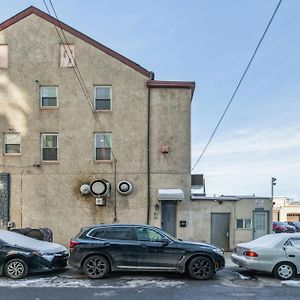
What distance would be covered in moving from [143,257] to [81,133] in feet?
30.9

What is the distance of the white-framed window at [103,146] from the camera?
19.2 metres

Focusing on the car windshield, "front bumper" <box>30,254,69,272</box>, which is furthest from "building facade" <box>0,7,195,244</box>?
"front bumper" <box>30,254,69,272</box>

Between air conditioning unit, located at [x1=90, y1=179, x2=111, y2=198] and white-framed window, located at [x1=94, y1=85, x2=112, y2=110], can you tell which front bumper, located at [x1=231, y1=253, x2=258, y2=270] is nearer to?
air conditioning unit, located at [x1=90, y1=179, x2=111, y2=198]

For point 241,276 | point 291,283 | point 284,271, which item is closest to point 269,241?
point 284,271

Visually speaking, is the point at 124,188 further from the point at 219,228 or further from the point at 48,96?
the point at 48,96

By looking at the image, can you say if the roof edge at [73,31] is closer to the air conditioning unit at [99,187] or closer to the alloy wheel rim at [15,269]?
the air conditioning unit at [99,187]

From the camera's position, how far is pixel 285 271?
11.2 m

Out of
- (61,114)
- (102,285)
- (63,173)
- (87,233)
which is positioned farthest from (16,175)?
(102,285)

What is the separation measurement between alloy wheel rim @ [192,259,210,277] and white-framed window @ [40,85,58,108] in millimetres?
11355

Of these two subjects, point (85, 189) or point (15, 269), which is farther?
point (85, 189)

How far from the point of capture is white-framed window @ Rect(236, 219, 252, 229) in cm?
1884

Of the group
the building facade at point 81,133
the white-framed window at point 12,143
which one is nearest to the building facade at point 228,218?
the building facade at point 81,133

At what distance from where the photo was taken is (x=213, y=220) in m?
19.0

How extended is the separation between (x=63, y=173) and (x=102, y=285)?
9627 mm
